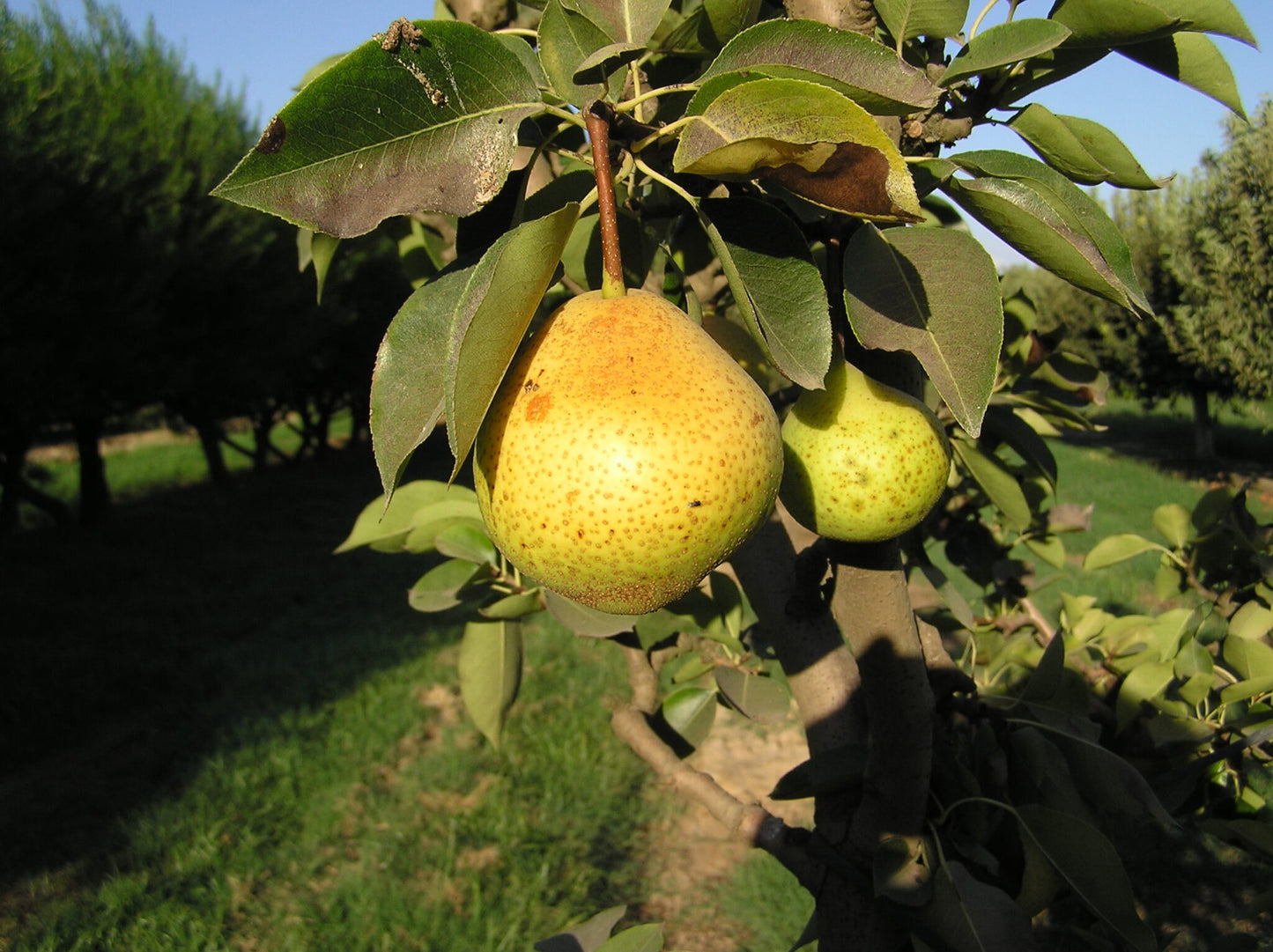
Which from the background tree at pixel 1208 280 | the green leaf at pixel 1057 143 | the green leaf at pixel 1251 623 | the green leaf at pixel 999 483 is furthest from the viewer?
the background tree at pixel 1208 280

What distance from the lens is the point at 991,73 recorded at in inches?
34.1

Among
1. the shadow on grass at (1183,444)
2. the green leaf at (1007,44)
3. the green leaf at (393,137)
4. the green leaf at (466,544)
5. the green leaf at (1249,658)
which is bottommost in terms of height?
the shadow on grass at (1183,444)

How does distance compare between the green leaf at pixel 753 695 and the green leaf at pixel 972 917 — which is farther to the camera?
the green leaf at pixel 753 695

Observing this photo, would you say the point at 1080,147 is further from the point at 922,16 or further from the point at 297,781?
the point at 297,781

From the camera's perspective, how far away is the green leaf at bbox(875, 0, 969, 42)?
0.80m

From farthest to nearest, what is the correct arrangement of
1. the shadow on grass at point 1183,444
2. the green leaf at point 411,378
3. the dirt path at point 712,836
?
the shadow on grass at point 1183,444 → the dirt path at point 712,836 → the green leaf at point 411,378

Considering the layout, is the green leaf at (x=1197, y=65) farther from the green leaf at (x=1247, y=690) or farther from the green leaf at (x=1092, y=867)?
the green leaf at (x=1247, y=690)

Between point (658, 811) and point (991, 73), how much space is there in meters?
3.54

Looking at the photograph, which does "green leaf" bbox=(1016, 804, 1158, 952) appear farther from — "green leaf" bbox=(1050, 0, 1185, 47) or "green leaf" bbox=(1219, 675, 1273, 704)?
"green leaf" bbox=(1050, 0, 1185, 47)

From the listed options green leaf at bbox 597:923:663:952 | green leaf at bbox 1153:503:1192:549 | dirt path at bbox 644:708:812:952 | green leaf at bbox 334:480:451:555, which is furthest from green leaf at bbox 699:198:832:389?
dirt path at bbox 644:708:812:952

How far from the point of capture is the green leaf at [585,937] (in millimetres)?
1019

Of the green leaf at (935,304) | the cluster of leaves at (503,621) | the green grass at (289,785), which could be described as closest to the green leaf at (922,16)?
the green leaf at (935,304)

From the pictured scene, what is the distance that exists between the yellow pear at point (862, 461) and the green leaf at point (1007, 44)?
308 millimetres

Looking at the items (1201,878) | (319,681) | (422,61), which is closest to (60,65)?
(319,681)
